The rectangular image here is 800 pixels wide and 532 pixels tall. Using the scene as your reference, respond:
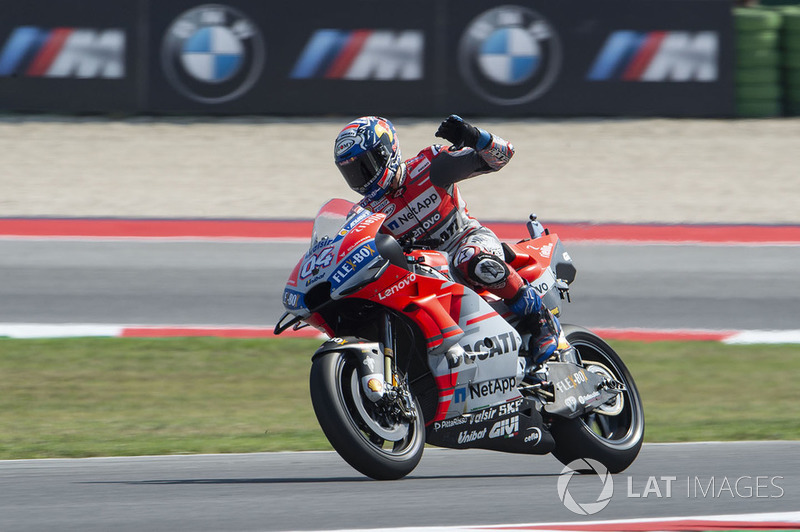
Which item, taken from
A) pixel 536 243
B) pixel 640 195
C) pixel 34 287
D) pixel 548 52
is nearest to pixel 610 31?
pixel 548 52

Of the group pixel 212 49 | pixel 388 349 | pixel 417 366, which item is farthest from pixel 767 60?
pixel 388 349

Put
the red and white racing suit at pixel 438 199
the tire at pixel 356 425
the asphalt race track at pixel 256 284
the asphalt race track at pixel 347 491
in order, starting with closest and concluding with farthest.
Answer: the asphalt race track at pixel 347 491 → the tire at pixel 356 425 → the red and white racing suit at pixel 438 199 → the asphalt race track at pixel 256 284

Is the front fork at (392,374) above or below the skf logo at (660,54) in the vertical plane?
above

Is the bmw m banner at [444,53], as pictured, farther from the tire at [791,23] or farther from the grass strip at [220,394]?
the grass strip at [220,394]

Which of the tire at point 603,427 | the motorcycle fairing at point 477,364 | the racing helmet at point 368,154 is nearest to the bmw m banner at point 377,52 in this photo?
the tire at point 603,427

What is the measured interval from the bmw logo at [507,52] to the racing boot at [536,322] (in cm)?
1242

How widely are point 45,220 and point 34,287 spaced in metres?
3.11

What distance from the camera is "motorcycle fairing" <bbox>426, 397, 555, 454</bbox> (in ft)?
18.0

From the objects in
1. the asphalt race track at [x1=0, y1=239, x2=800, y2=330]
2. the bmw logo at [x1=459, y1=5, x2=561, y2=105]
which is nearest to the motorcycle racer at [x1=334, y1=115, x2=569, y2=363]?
the asphalt race track at [x1=0, y1=239, x2=800, y2=330]

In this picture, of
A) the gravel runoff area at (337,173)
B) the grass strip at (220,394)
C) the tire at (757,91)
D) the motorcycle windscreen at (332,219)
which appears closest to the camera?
the motorcycle windscreen at (332,219)

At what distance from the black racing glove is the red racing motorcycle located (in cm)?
55

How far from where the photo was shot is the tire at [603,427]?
5.92m

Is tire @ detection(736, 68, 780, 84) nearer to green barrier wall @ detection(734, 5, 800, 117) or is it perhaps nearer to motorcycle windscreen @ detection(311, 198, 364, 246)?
green barrier wall @ detection(734, 5, 800, 117)

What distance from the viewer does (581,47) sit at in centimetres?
1809
